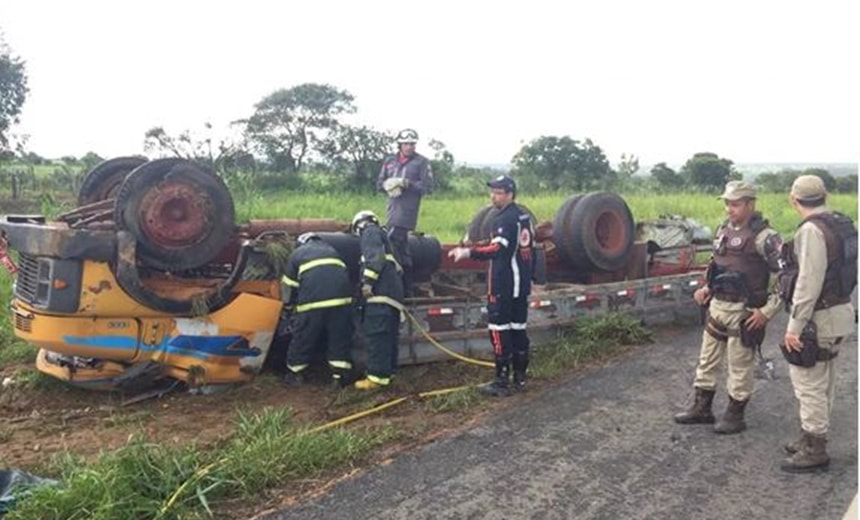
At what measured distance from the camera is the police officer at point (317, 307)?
19.4ft

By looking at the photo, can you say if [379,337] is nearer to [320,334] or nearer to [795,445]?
[320,334]

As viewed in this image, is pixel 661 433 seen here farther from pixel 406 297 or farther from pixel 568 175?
pixel 568 175

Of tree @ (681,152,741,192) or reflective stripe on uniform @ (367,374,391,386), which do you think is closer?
reflective stripe on uniform @ (367,374,391,386)

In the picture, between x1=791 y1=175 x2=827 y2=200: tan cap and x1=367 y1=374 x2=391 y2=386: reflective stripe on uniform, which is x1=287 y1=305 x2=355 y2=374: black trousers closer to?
x1=367 y1=374 x2=391 y2=386: reflective stripe on uniform

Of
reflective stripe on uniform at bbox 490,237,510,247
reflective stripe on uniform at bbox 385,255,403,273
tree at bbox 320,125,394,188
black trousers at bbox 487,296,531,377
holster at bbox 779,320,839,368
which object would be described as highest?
tree at bbox 320,125,394,188

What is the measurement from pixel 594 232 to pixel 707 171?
115ft

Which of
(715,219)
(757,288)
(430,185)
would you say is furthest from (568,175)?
(757,288)

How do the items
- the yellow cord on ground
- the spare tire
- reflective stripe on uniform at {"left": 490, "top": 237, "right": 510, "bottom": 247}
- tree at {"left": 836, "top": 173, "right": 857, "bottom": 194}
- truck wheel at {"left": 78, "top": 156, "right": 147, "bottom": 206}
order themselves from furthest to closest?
tree at {"left": 836, "top": 173, "right": 857, "bottom": 194} → the spare tire → truck wheel at {"left": 78, "top": 156, "right": 147, "bottom": 206} → the yellow cord on ground → reflective stripe on uniform at {"left": 490, "top": 237, "right": 510, "bottom": 247}

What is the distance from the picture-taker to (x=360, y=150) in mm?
31297

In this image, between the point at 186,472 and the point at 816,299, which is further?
the point at 816,299

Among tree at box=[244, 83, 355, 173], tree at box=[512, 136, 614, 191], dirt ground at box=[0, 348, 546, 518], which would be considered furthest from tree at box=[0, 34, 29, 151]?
dirt ground at box=[0, 348, 546, 518]

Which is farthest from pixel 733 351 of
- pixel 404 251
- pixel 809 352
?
pixel 404 251

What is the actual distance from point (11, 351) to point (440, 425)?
13.1 feet

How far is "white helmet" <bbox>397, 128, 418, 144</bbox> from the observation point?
23.9 ft
